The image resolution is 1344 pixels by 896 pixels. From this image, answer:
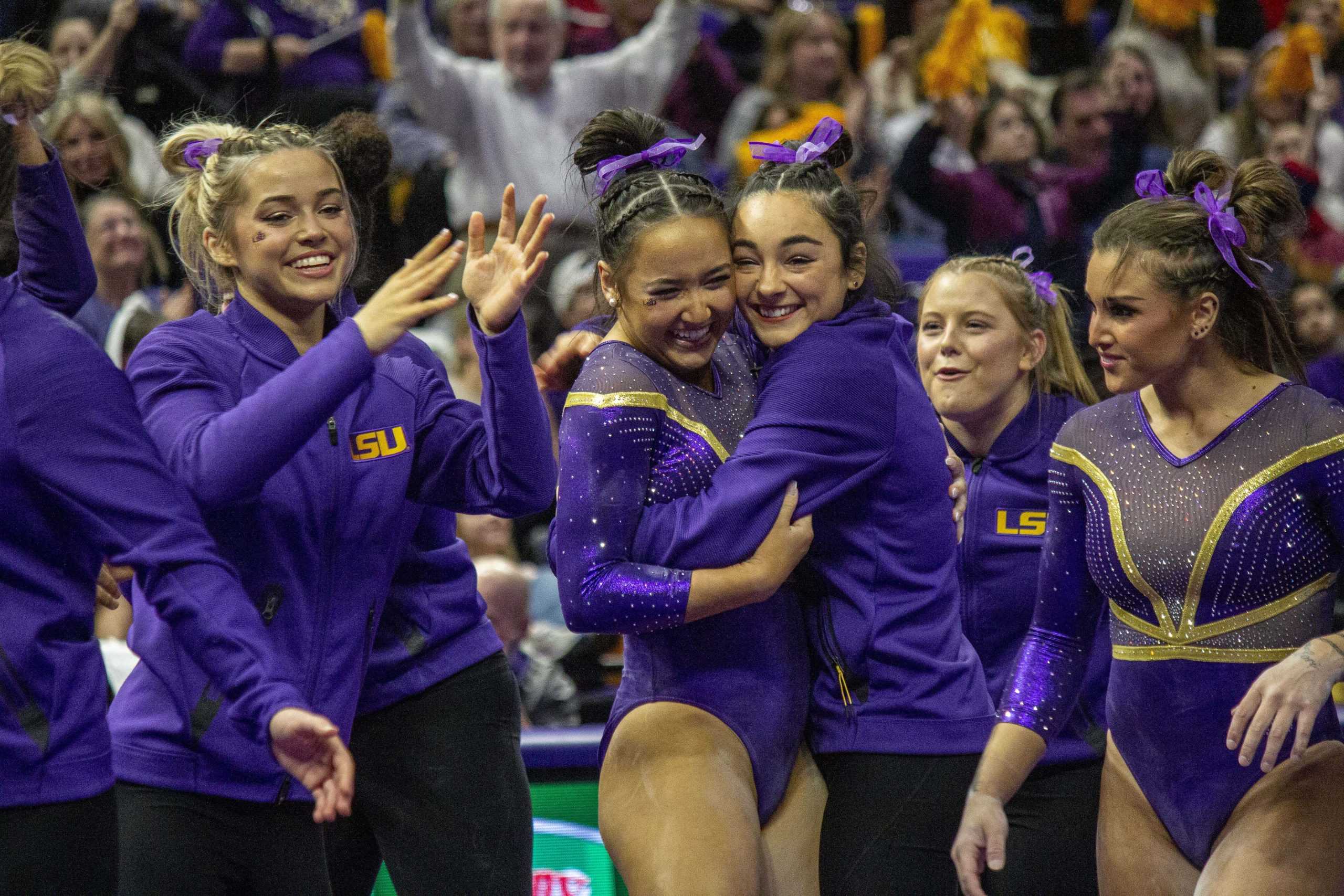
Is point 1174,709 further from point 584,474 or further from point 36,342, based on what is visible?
point 36,342

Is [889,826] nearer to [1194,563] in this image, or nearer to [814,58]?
[1194,563]

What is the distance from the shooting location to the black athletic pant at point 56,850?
6.77 feet

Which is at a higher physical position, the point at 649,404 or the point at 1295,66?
the point at 1295,66

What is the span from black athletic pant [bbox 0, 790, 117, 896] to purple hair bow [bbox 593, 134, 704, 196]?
1420 mm

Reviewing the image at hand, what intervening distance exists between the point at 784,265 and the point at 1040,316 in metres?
1.24

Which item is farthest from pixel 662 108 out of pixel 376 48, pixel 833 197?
pixel 833 197

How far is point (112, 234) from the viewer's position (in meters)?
5.60

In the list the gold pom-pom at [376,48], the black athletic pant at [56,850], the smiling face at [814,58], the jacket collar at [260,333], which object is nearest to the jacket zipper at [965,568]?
the jacket collar at [260,333]

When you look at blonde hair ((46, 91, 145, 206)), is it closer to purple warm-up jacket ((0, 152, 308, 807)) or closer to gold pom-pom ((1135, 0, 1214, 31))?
purple warm-up jacket ((0, 152, 308, 807))

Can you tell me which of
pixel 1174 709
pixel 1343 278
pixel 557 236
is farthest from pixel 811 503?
pixel 1343 278

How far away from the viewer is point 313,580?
2.67 metres

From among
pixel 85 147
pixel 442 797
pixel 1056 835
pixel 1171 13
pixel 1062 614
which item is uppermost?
pixel 1171 13

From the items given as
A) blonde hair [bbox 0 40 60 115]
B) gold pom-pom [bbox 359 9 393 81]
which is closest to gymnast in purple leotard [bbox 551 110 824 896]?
blonde hair [bbox 0 40 60 115]

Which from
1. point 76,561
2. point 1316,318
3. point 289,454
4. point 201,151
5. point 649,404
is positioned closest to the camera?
point 76,561
